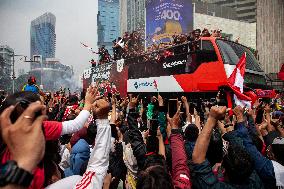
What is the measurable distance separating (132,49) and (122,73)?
2.01 m

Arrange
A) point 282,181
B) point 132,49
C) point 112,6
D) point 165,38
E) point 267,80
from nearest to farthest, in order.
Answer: point 282,181
point 267,80
point 132,49
point 165,38
point 112,6

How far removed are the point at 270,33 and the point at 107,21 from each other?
12881 centimetres

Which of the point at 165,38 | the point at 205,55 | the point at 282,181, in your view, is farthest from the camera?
the point at 165,38

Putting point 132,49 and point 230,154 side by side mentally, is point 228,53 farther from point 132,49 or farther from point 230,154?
point 230,154

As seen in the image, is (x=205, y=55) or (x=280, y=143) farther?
(x=205, y=55)

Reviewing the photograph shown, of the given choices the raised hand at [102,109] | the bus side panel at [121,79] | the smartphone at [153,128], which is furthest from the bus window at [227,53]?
the raised hand at [102,109]

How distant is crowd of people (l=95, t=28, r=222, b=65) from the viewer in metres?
12.8

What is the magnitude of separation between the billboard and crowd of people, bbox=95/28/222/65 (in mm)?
19957

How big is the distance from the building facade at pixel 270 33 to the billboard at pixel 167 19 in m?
8.54

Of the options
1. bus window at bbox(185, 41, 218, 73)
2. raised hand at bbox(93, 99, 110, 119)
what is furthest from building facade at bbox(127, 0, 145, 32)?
raised hand at bbox(93, 99, 110, 119)

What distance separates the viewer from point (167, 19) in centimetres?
3966

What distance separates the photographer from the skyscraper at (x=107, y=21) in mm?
158000

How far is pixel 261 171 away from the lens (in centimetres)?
276

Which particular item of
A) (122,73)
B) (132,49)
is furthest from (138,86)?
(132,49)
